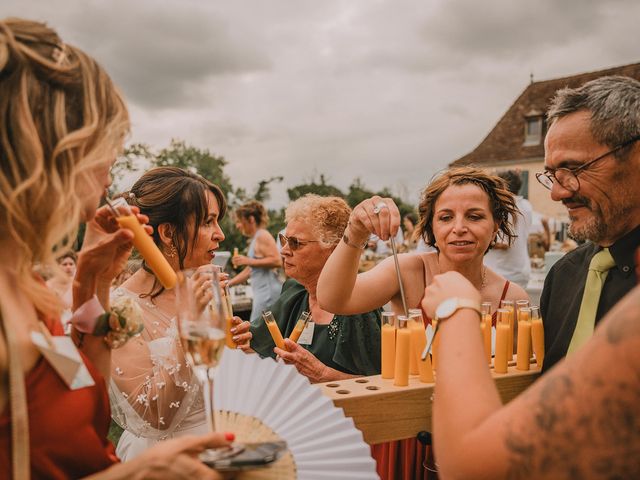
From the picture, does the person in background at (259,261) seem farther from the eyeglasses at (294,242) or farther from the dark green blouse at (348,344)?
the dark green blouse at (348,344)

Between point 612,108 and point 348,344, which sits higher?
point 612,108

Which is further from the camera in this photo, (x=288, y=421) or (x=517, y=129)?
(x=517, y=129)

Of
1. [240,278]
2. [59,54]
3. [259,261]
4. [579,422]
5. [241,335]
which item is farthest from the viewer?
[240,278]

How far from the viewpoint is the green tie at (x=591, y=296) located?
5.83ft

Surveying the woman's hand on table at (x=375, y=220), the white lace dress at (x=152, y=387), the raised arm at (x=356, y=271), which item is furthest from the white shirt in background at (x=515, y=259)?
the white lace dress at (x=152, y=387)

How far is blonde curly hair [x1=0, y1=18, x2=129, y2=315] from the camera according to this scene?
4.00 ft

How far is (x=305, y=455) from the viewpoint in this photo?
4.19 feet

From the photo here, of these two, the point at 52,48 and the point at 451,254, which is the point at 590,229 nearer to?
the point at 451,254

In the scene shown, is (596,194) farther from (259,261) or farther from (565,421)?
(259,261)

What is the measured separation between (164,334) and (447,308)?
5.43 feet

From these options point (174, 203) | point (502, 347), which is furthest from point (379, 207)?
point (174, 203)

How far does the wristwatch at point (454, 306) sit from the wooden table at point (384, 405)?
1.65ft

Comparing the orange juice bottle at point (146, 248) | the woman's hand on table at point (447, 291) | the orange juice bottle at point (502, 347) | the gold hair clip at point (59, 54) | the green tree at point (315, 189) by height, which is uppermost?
the green tree at point (315, 189)

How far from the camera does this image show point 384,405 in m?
1.67
